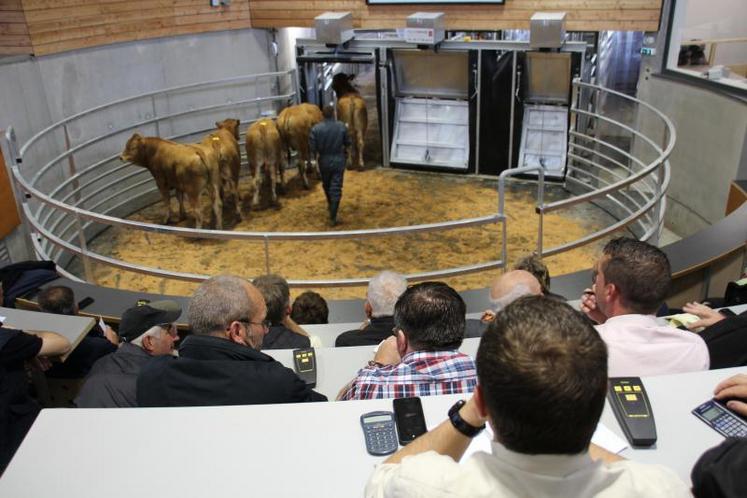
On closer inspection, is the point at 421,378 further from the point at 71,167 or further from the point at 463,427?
the point at 71,167

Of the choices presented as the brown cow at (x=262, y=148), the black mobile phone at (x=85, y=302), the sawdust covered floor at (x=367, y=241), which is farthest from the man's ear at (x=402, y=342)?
the brown cow at (x=262, y=148)

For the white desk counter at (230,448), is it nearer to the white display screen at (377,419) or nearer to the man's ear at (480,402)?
the white display screen at (377,419)

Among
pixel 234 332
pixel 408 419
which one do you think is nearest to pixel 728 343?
pixel 408 419

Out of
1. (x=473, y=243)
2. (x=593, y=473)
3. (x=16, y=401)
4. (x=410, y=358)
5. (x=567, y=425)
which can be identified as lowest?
(x=473, y=243)

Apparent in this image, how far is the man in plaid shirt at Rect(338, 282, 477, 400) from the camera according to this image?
2.08 metres

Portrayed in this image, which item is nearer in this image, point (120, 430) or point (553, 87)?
point (120, 430)

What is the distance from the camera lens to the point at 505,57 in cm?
870

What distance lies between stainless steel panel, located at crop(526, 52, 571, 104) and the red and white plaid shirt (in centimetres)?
703

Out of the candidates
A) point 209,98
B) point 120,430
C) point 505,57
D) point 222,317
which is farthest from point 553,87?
point 120,430

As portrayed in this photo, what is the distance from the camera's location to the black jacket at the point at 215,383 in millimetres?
2152

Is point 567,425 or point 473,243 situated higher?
point 567,425

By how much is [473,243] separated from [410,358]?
16.2 ft

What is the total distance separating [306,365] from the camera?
103 inches

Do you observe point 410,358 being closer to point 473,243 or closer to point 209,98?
point 473,243
